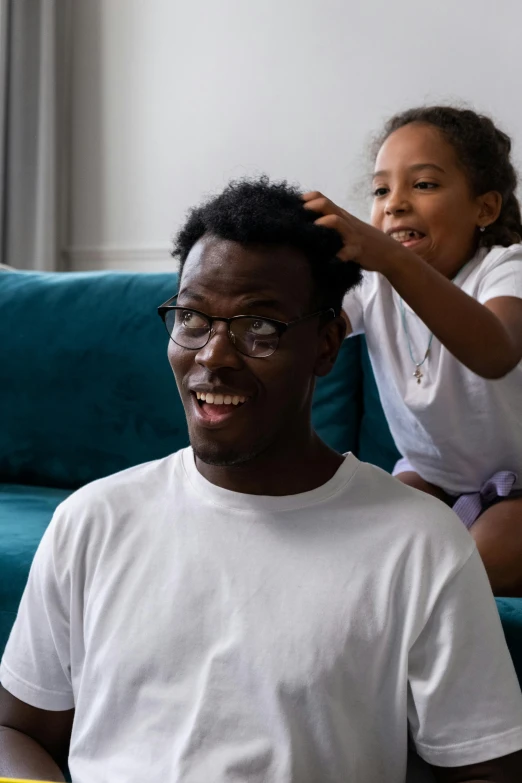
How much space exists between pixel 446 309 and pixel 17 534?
33.7 inches

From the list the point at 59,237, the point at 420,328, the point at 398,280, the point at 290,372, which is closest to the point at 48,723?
the point at 290,372

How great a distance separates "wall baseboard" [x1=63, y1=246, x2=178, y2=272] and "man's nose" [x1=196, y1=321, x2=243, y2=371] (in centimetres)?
239

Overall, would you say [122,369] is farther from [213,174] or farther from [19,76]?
[19,76]

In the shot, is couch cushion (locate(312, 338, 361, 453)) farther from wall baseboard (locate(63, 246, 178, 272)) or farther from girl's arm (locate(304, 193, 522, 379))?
wall baseboard (locate(63, 246, 178, 272))

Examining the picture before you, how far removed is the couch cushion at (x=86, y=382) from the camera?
201 cm

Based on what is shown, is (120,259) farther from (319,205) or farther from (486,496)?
(319,205)

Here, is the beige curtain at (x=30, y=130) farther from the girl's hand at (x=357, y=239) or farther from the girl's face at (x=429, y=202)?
the girl's hand at (x=357, y=239)

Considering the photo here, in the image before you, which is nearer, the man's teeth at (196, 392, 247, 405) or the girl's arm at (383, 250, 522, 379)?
the man's teeth at (196, 392, 247, 405)

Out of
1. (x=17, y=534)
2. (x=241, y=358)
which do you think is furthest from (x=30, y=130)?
(x=241, y=358)

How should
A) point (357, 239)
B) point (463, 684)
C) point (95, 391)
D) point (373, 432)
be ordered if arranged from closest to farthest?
point (463, 684) → point (357, 239) → point (373, 432) → point (95, 391)

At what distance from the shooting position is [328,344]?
1042 mm

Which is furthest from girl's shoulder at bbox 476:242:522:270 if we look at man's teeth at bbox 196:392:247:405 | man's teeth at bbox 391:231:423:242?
man's teeth at bbox 196:392:247:405

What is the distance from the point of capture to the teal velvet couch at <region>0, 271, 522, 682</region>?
1929 millimetres

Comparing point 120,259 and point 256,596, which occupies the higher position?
point 256,596
